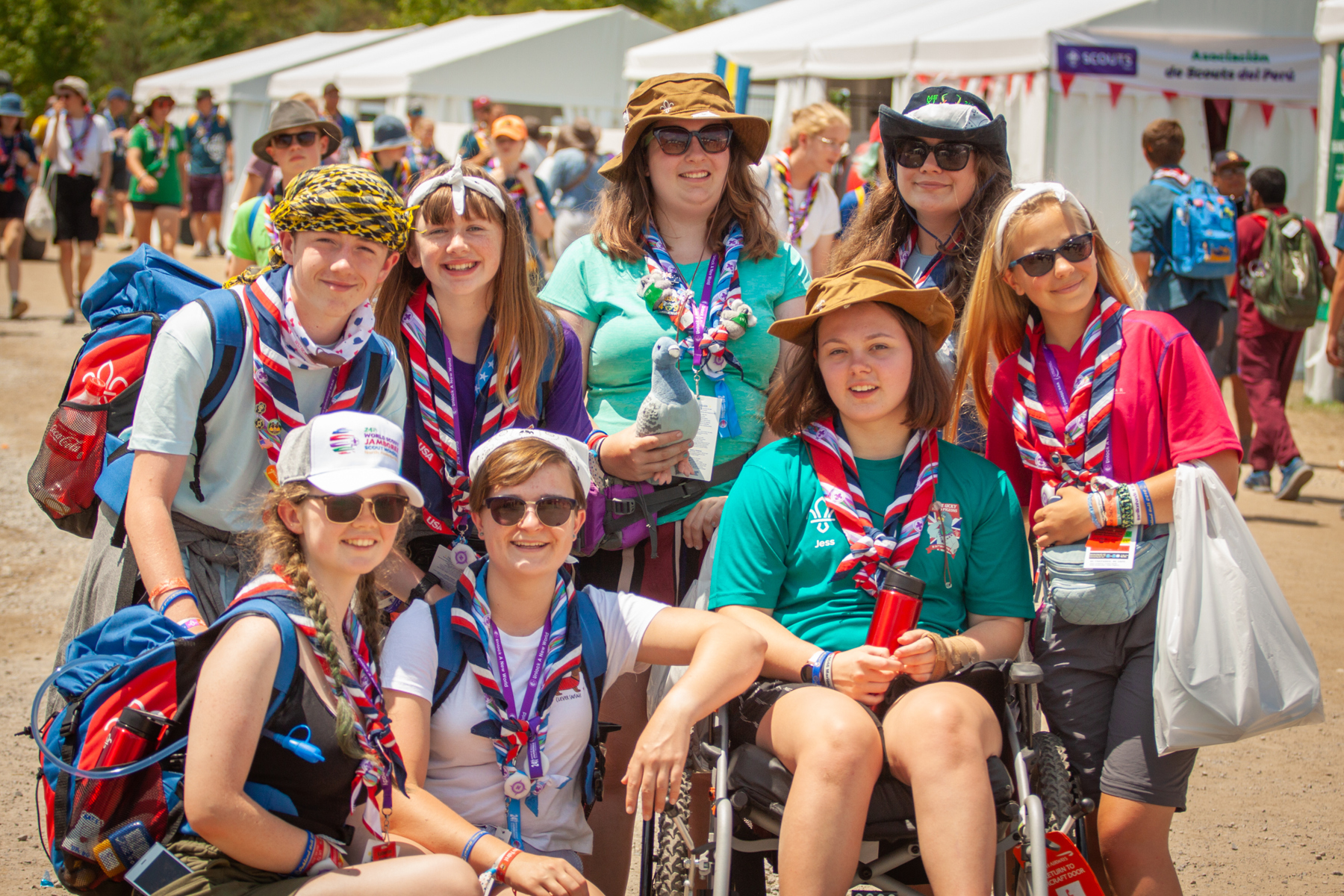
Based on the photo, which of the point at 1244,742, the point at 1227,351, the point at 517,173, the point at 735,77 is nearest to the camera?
the point at 1244,742

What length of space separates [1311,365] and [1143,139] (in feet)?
13.7

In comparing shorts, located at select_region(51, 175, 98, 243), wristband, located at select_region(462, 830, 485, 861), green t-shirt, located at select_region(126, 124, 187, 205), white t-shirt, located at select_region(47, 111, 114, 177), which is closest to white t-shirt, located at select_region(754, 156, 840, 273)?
wristband, located at select_region(462, 830, 485, 861)

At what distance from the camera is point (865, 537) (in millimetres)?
2738

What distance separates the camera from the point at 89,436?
2.77m

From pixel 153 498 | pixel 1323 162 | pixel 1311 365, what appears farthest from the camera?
pixel 1311 365

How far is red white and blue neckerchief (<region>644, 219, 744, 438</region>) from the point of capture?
127 inches

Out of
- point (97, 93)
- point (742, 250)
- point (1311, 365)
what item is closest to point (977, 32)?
point (1311, 365)

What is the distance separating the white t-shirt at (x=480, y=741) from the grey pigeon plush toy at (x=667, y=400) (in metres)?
0.65

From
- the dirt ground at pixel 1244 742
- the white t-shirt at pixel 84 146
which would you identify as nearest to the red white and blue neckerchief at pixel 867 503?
the dirt ground at pixel 1244 742

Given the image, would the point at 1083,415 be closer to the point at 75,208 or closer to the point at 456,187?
the point at 456,187

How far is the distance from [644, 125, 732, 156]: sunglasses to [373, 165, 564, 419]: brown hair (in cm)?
52

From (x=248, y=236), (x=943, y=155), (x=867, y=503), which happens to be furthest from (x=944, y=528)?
(x=248, y=236)

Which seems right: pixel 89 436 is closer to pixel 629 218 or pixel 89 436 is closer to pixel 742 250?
pixel 629 218

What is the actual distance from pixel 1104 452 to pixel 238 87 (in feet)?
77.9
